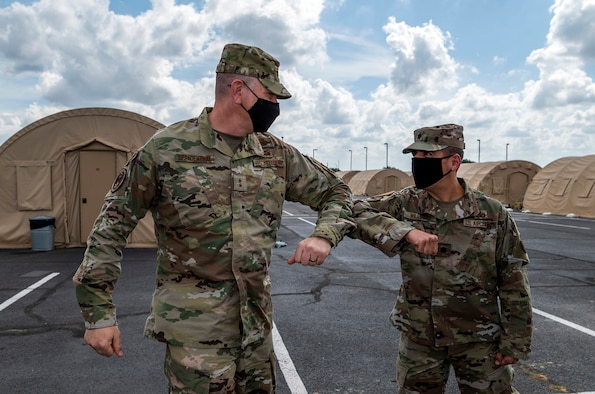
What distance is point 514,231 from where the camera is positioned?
9.12 ft

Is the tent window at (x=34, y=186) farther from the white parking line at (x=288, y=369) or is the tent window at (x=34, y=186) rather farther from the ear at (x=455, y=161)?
the ear at (x=455, y=161)

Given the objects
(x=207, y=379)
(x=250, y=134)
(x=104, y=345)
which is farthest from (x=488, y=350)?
(x=104, y=345)

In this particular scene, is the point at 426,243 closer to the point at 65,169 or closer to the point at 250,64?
the point at 250,64

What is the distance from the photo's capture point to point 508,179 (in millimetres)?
30672

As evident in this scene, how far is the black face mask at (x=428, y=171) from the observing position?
2880mm

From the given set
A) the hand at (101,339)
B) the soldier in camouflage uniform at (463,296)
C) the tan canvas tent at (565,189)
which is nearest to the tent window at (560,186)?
the tan canvas tent at (565,189)

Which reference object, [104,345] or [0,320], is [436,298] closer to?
[104,345]

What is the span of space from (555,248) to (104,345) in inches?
523

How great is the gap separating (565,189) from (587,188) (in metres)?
1.39

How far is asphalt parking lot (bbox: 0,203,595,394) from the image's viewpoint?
13.7 feet

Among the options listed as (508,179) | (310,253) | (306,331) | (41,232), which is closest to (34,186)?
(41,232)

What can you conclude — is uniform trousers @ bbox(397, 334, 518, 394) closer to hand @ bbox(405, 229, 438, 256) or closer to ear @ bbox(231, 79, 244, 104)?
hand @ bbox(405, 229, 438, 256)

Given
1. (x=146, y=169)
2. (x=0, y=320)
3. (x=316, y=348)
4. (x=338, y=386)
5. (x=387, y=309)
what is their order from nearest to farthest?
1. (x=146, y=169)
2. (x=338, y=386)
3. (x=316, y=348)
4. (x=0, y=320)
5. (x=387, y=309)

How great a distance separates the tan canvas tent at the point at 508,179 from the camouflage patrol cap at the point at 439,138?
28.8 m
